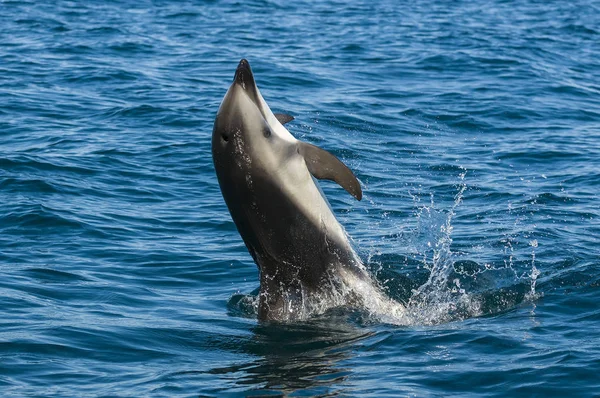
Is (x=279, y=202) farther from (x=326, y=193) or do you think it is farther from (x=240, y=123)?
(x=326, y=193)

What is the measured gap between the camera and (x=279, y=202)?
10.4 m

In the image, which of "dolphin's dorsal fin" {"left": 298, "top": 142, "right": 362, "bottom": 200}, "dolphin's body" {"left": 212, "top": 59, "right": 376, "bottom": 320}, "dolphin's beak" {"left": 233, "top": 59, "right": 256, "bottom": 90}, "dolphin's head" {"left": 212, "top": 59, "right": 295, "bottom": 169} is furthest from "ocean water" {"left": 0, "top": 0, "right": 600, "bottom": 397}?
"dolphin's beak" {"left": 233, "top": 59, "right": 256, "bottom": 90}

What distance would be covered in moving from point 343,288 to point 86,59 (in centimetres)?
1485

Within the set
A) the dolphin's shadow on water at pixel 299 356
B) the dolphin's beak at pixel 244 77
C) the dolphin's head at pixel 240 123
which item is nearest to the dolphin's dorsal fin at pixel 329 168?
the dolphin's head at pixel 240 123

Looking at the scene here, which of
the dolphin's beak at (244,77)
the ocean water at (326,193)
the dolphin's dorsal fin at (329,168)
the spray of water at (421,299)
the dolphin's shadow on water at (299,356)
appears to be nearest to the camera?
the dolphin's shadow on water at (299,356)

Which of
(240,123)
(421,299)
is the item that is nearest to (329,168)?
(240,123)

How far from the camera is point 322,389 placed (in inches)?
337

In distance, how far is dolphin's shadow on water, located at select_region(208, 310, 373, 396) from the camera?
28.5ft

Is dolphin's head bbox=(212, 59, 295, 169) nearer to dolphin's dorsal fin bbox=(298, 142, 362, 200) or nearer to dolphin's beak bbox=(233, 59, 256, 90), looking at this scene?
dolphin's beak bbox=(233, 59, 256, 90)

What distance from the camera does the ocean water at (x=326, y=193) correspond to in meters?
9.32

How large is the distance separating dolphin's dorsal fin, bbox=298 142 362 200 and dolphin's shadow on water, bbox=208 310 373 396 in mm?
1274

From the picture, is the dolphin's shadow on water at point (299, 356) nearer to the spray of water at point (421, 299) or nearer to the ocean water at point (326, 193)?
the ocean water at point (326, 193)

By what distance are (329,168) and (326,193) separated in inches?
214

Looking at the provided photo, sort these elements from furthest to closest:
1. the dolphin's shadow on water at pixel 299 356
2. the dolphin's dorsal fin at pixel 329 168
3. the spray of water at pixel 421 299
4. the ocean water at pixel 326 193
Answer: the spray of water at pixel 421 299
the dolphin's dorsal fin at pixel 329 168
the ocean water at pixel 326 193
the dolphin's shadow on water at pixel 299 356
